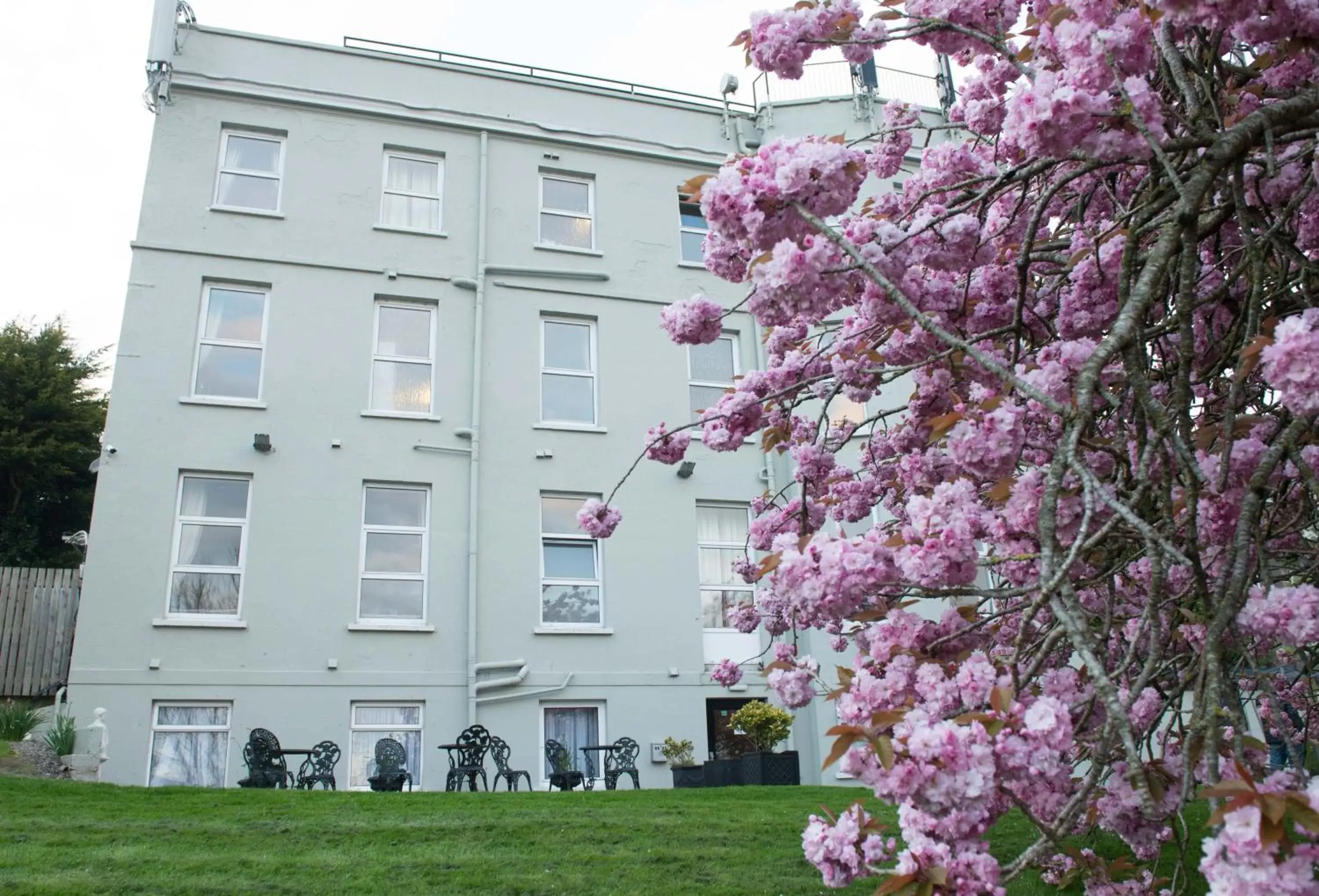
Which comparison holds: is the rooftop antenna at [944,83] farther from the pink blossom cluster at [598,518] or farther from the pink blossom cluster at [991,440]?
the pink blossom cluster at [991,440]

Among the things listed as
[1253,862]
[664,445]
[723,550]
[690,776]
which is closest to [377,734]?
[690,776]

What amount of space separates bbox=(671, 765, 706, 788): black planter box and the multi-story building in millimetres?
813

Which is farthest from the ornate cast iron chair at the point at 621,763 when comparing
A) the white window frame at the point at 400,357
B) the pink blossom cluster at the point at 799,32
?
the pink blossom cluster at the point at 799,32

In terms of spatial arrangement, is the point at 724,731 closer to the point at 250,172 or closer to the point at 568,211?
the point at 568,211

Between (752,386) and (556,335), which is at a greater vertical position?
(556,335)

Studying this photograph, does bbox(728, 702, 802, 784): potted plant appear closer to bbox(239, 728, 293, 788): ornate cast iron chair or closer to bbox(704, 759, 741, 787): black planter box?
bbox(704, 759, 741, 787): black planter box

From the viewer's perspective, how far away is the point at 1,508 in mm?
24516

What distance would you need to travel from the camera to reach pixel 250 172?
1622 cm

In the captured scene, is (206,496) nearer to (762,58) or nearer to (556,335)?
(556,335)

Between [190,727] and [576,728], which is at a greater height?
[190,727]

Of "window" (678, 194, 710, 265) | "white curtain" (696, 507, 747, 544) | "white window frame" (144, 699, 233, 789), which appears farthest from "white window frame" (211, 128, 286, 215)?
"white curtain" (696, 507, 747, 544)

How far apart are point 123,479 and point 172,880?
9379mm

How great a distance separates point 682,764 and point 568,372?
243 inches

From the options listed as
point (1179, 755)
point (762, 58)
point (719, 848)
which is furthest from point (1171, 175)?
point (719, 848)
